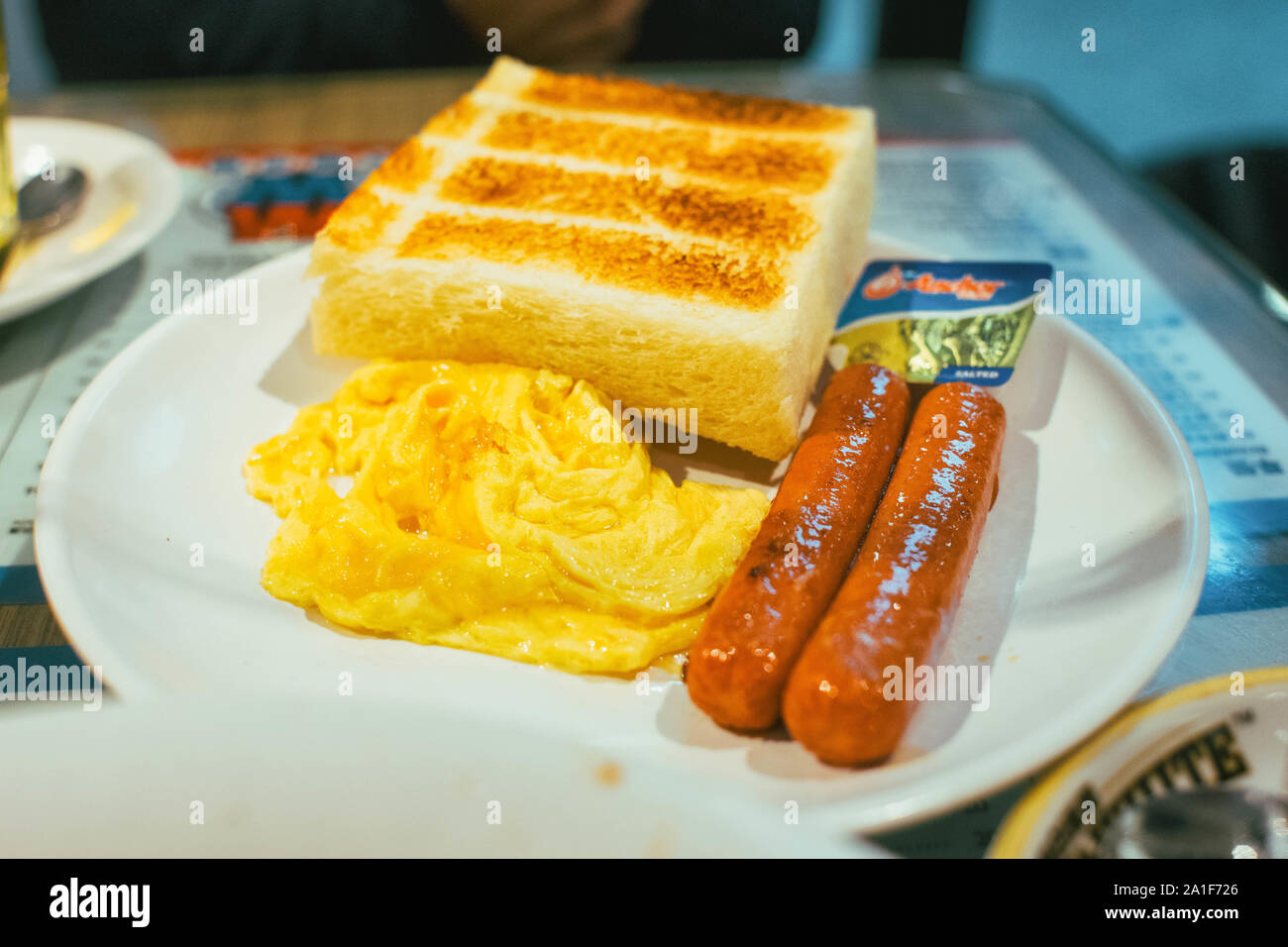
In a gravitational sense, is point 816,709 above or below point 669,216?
below

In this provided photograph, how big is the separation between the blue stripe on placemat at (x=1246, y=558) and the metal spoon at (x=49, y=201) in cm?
309

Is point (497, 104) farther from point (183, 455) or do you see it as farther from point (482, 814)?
point (482, 814)

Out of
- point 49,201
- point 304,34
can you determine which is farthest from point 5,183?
point 304,34

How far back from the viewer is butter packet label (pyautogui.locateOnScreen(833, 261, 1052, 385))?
2.11 meters

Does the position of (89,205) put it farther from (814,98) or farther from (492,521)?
(814,98)

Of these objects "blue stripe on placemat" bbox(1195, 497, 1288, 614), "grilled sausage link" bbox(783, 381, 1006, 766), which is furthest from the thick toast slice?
"blue stripe on placemat" bbox(1195, 497, 1288, 614)

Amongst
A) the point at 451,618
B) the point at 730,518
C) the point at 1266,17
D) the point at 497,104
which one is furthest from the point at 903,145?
the point at 1266,17

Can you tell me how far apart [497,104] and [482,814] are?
2.28m

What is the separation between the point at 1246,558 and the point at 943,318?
807mm

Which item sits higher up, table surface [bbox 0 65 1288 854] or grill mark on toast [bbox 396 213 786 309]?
table surface [bbox 0 65 1288 854]

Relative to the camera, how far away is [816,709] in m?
1.25

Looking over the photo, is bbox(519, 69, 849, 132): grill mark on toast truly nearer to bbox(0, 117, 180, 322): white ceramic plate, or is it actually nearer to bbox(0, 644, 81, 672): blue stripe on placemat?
bbox(0, 117, 180, 322): white ceramic plate

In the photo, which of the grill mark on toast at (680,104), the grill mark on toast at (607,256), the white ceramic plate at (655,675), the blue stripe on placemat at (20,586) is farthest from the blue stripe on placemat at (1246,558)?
the blue stripe on placemat at (20,586)

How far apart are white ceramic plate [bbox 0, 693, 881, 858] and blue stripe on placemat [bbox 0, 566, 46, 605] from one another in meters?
0.91
